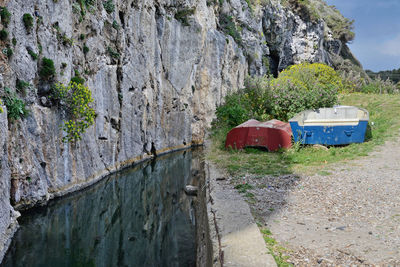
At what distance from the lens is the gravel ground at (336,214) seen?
197 inches

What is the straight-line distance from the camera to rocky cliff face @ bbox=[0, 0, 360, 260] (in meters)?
10.8

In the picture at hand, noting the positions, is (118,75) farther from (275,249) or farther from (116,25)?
(275,249)

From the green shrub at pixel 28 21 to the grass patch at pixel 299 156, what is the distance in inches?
349

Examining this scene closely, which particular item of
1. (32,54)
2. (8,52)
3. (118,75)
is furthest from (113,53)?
(8,52)

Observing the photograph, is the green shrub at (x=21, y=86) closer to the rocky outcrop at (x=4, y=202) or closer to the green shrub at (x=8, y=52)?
the green shrub at (x=8, y=52)

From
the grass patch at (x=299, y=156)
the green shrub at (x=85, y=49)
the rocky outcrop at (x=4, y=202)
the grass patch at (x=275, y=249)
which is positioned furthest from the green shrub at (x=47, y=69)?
the grass patch at (x=275, y=249)

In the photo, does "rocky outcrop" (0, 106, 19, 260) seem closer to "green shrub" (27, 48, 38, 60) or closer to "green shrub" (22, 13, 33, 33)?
"green shrub" (27, 48, 38, 60)

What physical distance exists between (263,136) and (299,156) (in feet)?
9.93

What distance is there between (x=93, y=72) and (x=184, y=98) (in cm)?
1392

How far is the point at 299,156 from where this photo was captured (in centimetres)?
1438

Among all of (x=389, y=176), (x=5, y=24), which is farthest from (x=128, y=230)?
(x=389, y=176)

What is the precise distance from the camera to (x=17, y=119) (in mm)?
10078

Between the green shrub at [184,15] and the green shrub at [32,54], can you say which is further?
the green shrub at [184,15]

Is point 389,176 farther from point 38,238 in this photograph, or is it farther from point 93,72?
point 93,72
